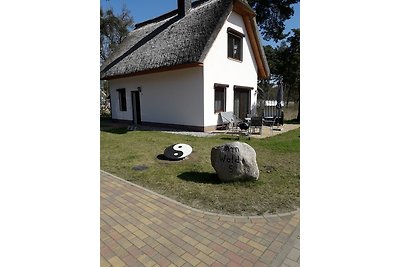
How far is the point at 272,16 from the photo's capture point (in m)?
19.2

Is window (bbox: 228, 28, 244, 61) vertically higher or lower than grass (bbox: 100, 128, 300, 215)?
higher

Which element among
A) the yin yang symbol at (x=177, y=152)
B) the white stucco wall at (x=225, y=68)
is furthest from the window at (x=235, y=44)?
the yin yang symbol at (x=177, y=152)

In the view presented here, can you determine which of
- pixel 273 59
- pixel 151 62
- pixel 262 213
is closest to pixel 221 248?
pixel 262 213

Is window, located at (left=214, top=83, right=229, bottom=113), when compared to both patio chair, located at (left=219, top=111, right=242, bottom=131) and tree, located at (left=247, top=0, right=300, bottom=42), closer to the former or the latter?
patio chair, located at (left=219, top=111, right=242, bottom=131)

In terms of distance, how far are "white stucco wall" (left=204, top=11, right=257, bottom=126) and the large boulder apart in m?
6.55

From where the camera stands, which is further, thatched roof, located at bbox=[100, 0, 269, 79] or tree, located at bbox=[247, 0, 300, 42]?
tree, located at bbox=[247, 0, 300, 42]

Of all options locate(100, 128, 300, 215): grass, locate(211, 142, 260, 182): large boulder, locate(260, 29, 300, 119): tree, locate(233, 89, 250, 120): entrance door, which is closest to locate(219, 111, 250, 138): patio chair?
locate(233, 89, 250, 120): entrance door

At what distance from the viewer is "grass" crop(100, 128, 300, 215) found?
10.9 feet

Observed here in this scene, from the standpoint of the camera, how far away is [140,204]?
10.8ft

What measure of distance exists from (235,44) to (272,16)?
929 cm

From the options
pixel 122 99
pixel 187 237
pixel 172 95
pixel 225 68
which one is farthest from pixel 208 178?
pixel 122 99

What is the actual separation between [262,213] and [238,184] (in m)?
0.96

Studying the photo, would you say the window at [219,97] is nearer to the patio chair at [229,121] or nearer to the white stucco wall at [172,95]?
the patio chair at [229,121]
